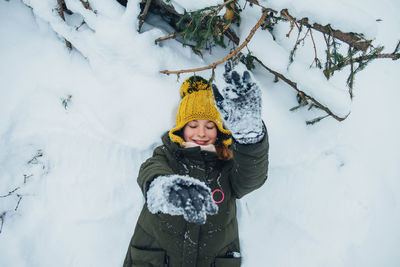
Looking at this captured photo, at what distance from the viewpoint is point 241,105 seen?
1465 mm

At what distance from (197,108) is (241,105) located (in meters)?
0.63

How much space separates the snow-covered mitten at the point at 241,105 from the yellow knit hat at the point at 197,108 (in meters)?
0.50

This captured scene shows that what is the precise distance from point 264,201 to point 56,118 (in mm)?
2221

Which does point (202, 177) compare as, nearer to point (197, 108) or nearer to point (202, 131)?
point (202, 131)

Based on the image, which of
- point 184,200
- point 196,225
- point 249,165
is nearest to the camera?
point 184,200

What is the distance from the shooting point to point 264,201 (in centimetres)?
248

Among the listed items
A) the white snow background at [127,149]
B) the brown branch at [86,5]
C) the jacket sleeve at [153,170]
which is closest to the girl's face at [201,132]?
the jacket sleeve at [153,170]

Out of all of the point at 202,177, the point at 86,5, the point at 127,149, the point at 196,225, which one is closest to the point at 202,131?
the point at 202,177

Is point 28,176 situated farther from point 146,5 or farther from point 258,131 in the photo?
point 258,131

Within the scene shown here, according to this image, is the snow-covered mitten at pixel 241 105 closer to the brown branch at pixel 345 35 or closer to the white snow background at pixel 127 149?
the brown branch at pixel 345 35

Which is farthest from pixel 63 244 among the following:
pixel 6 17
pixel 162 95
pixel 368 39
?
pixel 368 39

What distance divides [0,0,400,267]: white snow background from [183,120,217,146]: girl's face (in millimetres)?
378

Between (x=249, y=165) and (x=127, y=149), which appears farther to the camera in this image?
(x=127, y=149)

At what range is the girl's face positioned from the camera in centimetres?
203
